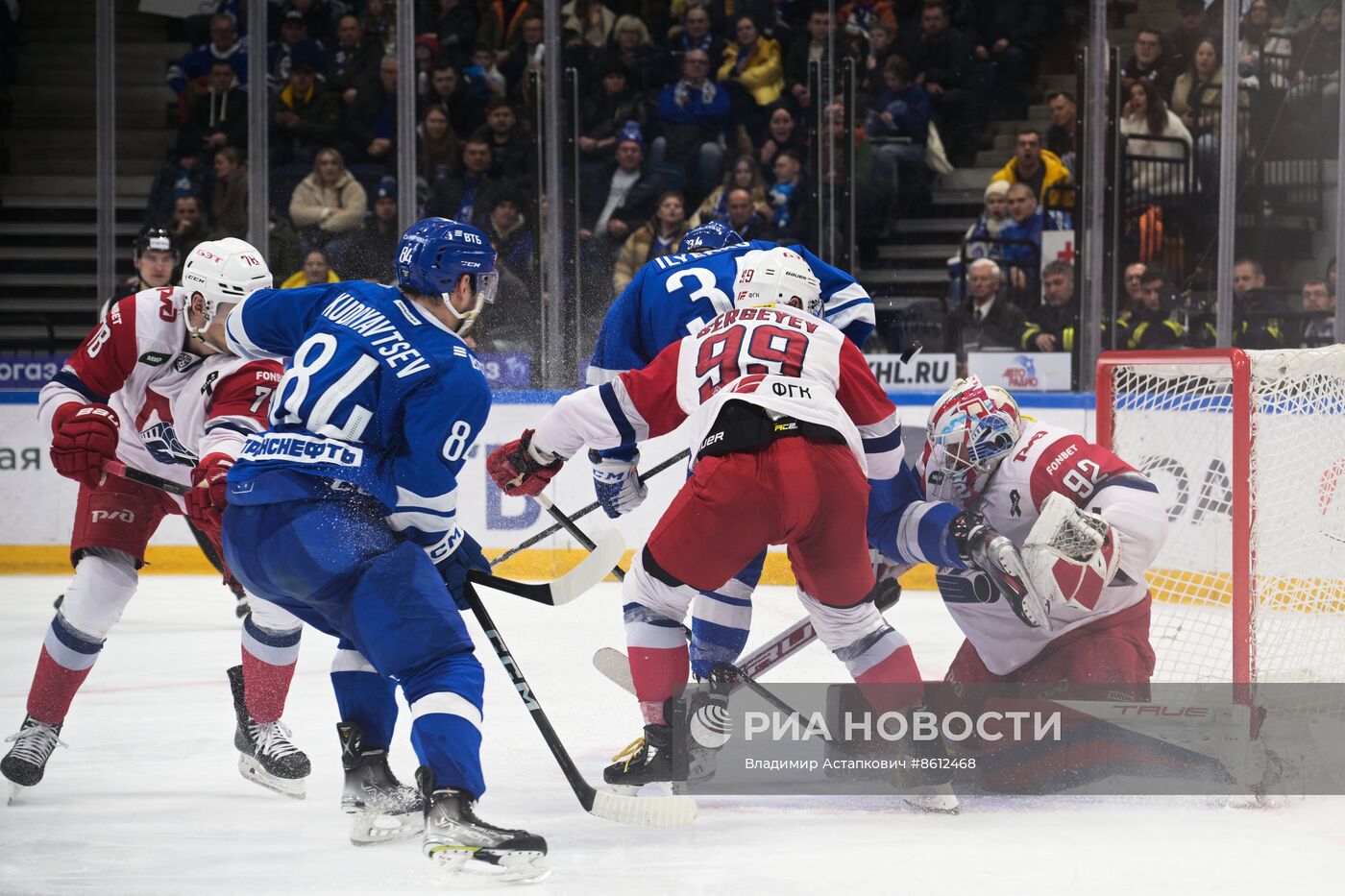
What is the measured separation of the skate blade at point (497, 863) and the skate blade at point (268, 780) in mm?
655

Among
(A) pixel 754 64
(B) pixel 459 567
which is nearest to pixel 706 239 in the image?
(B) pixel 459 567

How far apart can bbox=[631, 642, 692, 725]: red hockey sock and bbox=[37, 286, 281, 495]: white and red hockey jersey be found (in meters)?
0.88

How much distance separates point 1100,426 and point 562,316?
296 centimetres

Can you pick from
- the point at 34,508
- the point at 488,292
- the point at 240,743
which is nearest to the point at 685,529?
the point at 488,292

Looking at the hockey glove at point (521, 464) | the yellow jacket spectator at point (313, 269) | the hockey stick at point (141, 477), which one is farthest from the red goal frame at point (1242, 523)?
the yellow jacket spectator at point (313, 269)

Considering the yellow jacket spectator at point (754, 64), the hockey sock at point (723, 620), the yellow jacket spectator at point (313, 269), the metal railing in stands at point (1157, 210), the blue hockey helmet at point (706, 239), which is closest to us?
the hockey sock at point (723, 620)

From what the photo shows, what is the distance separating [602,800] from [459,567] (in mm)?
471

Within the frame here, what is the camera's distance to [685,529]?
269cm

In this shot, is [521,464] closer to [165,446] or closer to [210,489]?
[210,489]

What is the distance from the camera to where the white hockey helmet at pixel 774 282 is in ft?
9.35

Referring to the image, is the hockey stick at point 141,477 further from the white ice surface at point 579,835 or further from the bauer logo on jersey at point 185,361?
the white ice surface at point 579,835

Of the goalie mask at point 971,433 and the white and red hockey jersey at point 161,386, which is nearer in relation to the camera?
the goalie mask at point 971,433

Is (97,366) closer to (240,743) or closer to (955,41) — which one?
(240,743)

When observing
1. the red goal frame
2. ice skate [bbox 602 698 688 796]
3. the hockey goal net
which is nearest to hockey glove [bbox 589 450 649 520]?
ice skate [bbox 602 698 688 796]
